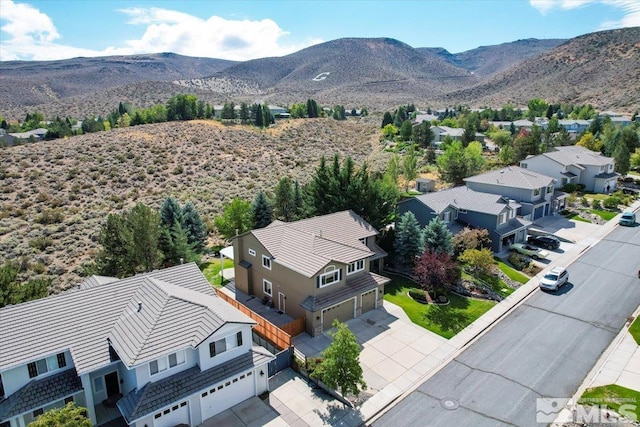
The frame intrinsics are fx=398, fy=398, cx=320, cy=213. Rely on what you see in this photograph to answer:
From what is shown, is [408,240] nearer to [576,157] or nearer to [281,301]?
[281,301]

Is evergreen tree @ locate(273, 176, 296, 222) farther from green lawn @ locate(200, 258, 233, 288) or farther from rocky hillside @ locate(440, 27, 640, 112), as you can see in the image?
rocky hillside @ locate(440, 27, 640, 112)

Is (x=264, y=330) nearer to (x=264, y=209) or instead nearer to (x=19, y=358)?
(x=19, y=358)

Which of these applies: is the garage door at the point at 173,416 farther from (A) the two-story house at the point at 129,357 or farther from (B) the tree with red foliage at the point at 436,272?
(B) the tree with red foliage at the point at 436,272

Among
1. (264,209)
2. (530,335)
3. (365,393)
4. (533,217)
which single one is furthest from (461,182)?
(365,393)

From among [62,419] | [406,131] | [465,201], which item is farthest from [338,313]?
[406,131]

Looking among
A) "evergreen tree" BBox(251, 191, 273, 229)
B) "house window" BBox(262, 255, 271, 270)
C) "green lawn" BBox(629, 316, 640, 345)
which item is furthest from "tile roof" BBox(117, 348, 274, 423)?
"evergreen tree" BBox(251, 191, 273, 229)

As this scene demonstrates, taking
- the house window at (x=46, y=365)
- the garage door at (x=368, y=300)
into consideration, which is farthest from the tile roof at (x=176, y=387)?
the garage door at (x=368, y=300)
